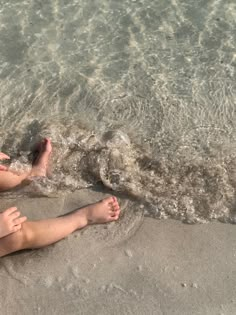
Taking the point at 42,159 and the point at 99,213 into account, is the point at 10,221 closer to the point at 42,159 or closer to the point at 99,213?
the point at 99,213

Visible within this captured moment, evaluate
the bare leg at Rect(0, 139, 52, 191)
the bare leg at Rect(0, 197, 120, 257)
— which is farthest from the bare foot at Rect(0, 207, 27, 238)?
the bare leg at Rect(0, 139, 52, 191)

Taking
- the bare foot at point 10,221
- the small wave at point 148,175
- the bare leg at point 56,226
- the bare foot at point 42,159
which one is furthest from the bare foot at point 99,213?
the bare foot at point 42,159

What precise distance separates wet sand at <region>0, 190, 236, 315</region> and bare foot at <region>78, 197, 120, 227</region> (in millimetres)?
54

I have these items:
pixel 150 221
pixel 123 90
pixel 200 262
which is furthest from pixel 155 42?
pixel 200 262

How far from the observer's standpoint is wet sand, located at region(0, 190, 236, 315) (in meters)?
2.88

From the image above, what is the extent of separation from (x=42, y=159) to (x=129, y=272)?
4.07 ft

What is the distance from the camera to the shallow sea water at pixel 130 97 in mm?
3633

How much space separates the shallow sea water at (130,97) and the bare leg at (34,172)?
9cm

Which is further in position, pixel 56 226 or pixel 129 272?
pixel 56 226

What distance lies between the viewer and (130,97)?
439 centimetres

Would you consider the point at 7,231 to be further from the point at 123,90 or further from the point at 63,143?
the point at 123,90

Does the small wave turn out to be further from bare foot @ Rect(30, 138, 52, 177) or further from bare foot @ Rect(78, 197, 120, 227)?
bare foot @ Rect(78, 197, 120, 227)

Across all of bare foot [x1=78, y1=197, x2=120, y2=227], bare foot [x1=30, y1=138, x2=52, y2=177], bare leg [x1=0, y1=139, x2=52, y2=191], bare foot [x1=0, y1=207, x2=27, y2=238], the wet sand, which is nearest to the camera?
the wet sand

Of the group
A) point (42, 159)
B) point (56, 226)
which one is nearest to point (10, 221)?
point (56, 226)
